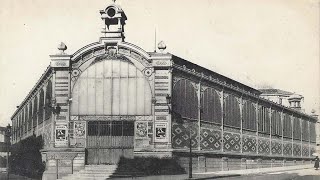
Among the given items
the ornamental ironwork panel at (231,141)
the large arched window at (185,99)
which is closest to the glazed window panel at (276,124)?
the ornamental ironwork panel at (231,141)

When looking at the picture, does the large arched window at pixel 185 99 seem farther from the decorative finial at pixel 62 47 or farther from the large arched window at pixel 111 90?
the decorative finial at pixel 62 47

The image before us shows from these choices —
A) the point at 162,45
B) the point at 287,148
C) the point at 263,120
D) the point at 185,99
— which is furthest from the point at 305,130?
the point at 162,45

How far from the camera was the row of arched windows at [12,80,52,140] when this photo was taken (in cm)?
3747

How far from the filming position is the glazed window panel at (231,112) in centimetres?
4219

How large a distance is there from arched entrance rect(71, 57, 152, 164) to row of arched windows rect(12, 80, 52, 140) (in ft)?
10.7

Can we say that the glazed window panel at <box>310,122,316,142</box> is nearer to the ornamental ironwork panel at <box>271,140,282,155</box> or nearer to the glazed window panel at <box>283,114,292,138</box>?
the glazed window panel at <box>283,114,292,138</box>

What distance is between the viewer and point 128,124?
34.3 m

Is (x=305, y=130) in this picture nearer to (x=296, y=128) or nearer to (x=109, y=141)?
(x=296, y=128)

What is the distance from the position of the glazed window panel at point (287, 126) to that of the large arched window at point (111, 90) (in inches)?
1014

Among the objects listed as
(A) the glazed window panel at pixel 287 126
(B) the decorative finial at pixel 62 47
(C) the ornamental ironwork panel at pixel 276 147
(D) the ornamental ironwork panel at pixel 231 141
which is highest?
(B) the decorative finial at pixel 62 47

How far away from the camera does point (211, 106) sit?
39750 mm

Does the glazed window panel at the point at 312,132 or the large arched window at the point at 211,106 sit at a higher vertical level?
the large arched window at the point at 211,106

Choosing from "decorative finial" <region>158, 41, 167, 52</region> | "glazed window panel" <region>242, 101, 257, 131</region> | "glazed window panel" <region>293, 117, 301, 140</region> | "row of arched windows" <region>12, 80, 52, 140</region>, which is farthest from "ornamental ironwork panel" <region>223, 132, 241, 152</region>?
"glazed window panel" <region>293, 117, 301, 140</region>

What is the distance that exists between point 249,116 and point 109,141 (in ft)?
55.4
